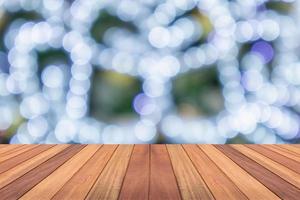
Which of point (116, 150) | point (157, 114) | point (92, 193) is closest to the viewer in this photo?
point (92, 193)

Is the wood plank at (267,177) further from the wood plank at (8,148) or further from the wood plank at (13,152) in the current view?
the wood plank at (8,148)

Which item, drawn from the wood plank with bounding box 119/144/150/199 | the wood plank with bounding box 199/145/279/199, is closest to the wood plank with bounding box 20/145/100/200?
the wood plank with bounding box 119/144/150/199

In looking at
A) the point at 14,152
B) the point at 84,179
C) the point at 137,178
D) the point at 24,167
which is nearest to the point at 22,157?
the point at 14,152

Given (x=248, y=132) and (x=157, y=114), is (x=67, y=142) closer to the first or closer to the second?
(x=157, y=114)

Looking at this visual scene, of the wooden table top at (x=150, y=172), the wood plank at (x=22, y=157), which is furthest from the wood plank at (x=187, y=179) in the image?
the wood plank at (x=22, y=157)

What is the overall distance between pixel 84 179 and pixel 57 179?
0.36ft

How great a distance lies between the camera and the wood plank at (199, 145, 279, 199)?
1.78m

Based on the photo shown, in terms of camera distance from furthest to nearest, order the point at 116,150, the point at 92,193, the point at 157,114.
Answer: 1. the point at 157,114
2. the point at 116,150
3. the point at 92,193

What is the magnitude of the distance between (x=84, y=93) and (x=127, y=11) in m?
0.65

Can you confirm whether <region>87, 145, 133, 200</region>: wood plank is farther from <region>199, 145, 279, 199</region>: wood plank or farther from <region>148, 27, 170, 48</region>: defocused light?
<region>148, 27, 170, 48</region>: defocused light

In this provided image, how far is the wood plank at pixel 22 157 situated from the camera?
95.1 inches

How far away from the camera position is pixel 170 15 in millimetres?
3539

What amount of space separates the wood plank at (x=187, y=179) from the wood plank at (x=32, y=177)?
57 centimetres

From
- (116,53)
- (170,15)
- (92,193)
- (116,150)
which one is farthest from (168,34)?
(92,193)
